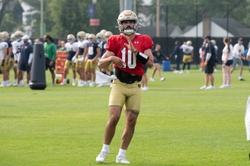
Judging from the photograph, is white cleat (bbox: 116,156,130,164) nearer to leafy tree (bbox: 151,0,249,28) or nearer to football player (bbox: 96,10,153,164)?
football player (bbox: 96,10,153,164)

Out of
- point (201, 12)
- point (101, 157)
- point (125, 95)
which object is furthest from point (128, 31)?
point (201, 12)

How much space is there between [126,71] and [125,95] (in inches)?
12.9

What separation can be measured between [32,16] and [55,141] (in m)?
118

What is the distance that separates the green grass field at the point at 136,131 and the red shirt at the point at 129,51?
1.30m

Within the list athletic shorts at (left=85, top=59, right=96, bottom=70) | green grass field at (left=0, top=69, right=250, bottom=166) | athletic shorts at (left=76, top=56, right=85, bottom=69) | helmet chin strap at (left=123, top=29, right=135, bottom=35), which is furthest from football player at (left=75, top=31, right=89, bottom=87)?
helmet chin strap at (left=123, top=29, right=135, bottom=35)

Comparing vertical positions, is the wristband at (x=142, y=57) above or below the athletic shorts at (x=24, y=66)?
above

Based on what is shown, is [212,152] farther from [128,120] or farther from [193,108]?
[193,108]

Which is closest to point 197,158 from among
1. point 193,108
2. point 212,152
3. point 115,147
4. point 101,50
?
point 212,152

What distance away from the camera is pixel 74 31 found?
86.9 m

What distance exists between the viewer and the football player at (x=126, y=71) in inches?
410

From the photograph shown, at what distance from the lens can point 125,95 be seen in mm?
10562

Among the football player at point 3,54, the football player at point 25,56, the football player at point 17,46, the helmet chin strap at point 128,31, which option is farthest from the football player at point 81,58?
the helmet chin strap at point 128,31

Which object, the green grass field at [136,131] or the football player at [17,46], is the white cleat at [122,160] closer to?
the green grass field at [136,131]

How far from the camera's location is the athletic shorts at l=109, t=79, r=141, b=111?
1049 centimetres
